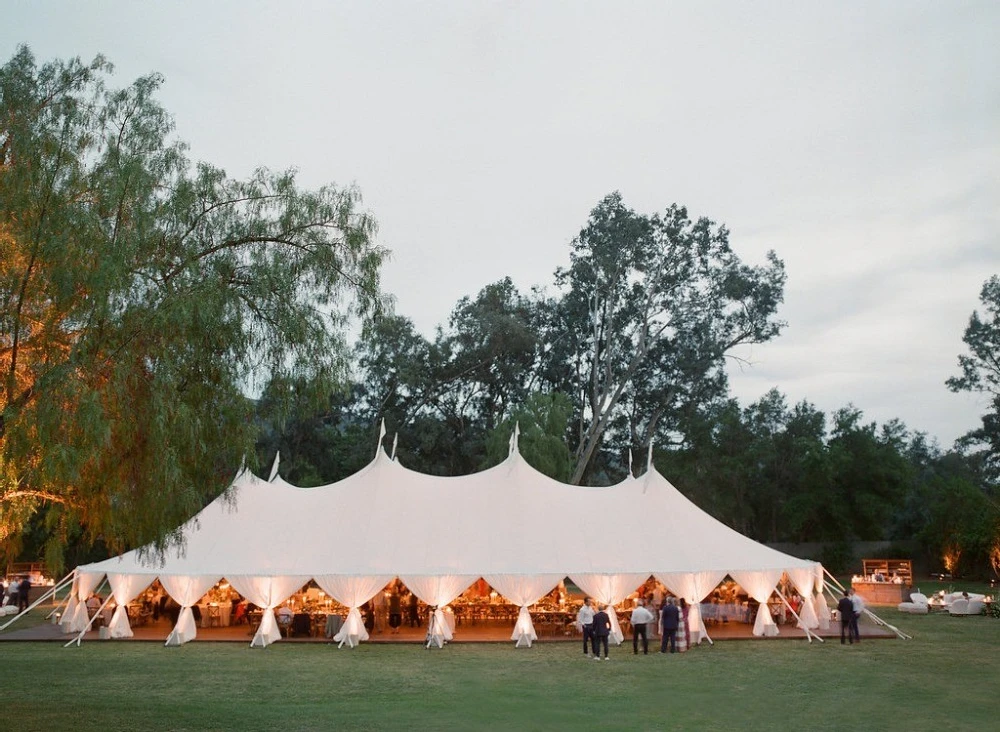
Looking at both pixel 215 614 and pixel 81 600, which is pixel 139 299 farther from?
pixel 215 614

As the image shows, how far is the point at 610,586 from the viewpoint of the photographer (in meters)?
16.9

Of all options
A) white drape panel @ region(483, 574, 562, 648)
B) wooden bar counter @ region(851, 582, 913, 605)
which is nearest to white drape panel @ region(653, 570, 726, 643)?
white drape panel @ region(483, 574, 562, 648)

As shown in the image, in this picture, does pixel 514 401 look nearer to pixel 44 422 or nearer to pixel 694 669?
pixel 694 669

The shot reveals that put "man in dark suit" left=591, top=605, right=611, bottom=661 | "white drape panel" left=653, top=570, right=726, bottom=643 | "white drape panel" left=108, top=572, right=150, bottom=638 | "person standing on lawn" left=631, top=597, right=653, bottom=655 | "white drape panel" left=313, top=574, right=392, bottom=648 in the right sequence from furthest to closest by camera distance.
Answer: "white drape panel" left=108, top=572, right=150, bottom=638
"white drape panel" left=653, top=570, right=726, bottom=643
"white drape panel" left=313, top=574, right=392, bottom=648
"person standing on lawn" left=631, top=597, right=653, bottom=655
"man in dark suit" left=591, top=605, right=611, bottom=661

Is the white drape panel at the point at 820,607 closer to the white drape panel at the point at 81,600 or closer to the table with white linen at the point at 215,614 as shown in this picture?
the table with white linen at the point at 215,614

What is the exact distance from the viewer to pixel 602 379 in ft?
122

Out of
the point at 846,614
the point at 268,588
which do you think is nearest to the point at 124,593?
the point at 268,588

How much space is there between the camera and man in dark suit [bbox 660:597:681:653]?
15.4 metres

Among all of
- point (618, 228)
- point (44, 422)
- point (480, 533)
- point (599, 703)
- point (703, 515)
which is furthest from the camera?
point (618, 228)

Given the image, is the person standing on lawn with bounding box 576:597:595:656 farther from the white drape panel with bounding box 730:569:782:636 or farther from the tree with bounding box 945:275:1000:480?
the tree with bounding box 945:275:1000:480

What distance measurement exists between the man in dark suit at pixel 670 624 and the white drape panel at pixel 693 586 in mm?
1339

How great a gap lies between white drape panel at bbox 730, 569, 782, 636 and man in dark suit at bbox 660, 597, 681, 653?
251cm

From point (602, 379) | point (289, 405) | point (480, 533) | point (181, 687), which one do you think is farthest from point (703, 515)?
point (602, 379)

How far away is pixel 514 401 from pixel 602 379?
4063mm
